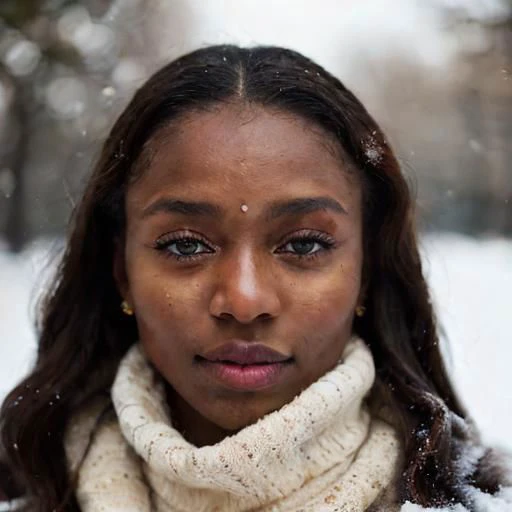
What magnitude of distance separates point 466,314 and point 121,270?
1.69m

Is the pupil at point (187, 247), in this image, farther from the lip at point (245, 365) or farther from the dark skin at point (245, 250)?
the lip at point (245, 365)

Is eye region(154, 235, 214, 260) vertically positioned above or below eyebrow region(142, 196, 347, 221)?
below

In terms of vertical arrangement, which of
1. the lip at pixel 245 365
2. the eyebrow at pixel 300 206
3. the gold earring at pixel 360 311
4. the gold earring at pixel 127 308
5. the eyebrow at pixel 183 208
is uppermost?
the eyebrow at pixel 300 206

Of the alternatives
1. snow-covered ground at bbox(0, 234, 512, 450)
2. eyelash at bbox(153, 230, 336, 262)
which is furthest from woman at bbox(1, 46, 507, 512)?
snow-covered ground at bbox(0, 234, 512, 450)

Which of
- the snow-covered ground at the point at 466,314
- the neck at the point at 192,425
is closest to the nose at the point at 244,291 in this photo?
the neck at the point at 192,425

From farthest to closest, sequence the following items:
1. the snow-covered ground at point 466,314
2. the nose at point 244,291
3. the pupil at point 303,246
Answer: the snow-covered ground at point 466,314 < the pupil at point 303,246 < the nose at point 244,291

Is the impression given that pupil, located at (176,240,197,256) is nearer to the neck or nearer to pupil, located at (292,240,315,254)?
pupil, located at (292,240,315,254)

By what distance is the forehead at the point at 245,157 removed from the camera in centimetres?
156

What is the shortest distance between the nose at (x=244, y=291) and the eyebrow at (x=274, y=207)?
3.5 inches

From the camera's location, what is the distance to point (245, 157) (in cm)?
157

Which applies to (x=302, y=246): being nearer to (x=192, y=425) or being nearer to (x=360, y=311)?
(x=360, y=311)

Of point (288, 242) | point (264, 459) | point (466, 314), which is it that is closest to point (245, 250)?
point (288, 242)

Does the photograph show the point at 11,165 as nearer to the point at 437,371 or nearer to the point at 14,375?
the point at 14,375

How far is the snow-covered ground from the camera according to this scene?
2.54m
